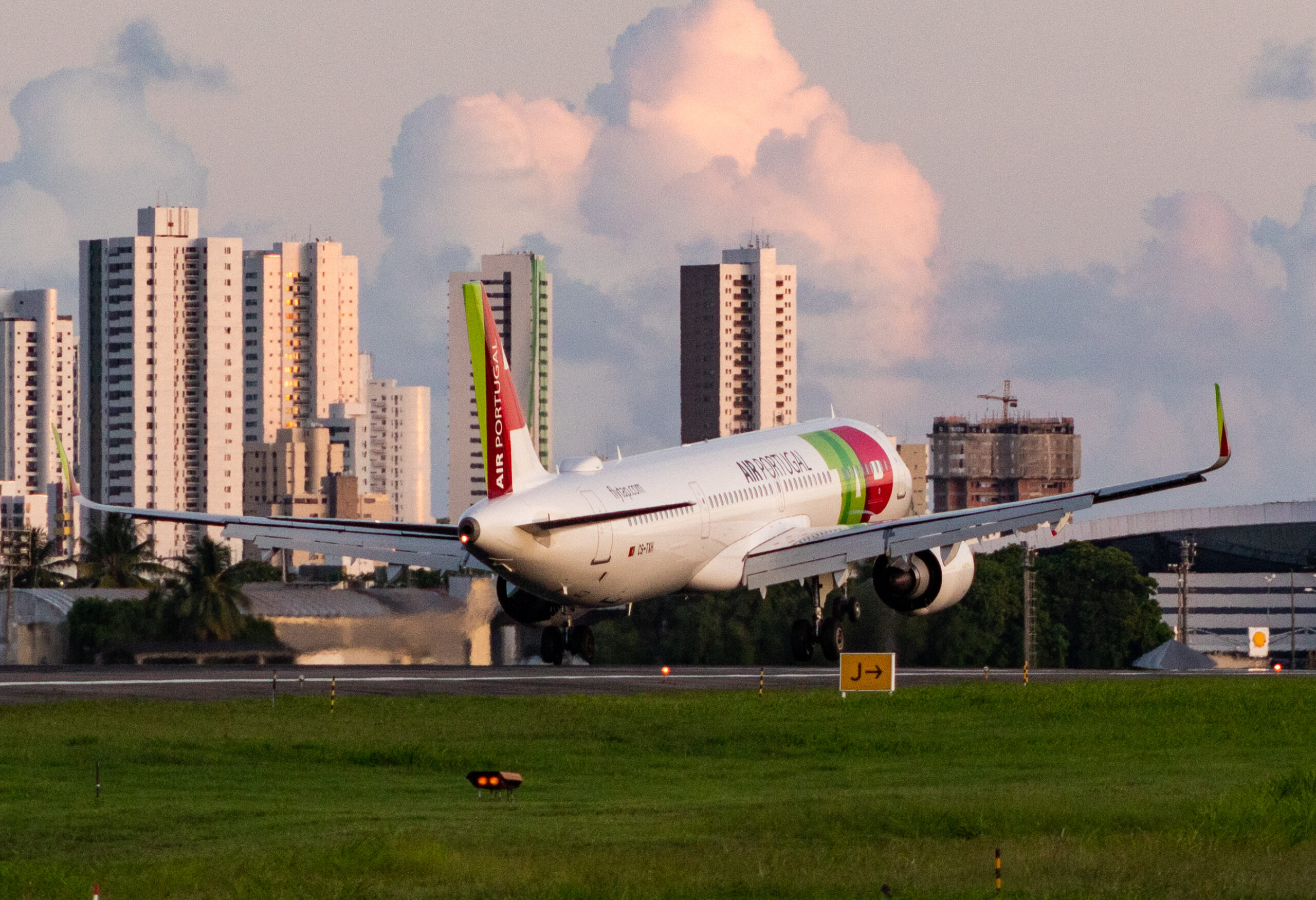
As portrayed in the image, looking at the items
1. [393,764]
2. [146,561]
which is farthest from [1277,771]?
[146,561]

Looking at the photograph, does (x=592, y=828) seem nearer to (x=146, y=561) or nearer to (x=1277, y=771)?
(x=1277, y=771)

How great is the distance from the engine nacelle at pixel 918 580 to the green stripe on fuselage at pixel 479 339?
1702 centimetres

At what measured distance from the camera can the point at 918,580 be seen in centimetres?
6969

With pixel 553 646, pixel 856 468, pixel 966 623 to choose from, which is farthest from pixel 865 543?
pixel 966 623

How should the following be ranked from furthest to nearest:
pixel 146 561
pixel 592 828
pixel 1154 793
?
pixel 146 561, pixel 1154 793, pixel 592 828

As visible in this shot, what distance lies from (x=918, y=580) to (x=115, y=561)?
4344 inches

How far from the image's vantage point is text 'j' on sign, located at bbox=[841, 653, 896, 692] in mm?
70750

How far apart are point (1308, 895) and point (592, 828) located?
1175 centimetres

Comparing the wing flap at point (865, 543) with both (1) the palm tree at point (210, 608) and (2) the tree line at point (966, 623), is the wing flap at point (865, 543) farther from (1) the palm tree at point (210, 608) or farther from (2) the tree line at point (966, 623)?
(1) the palm tree at point (210, 608)

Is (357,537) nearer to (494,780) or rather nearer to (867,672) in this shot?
(867,672)

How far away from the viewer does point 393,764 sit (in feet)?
167

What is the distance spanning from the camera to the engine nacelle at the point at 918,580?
2741 inches

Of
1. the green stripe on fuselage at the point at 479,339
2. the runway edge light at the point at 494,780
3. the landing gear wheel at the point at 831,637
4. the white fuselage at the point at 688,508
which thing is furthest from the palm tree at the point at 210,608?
the runway edge light at the point at 494,780

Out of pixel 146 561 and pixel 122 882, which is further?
pixel 146 561
